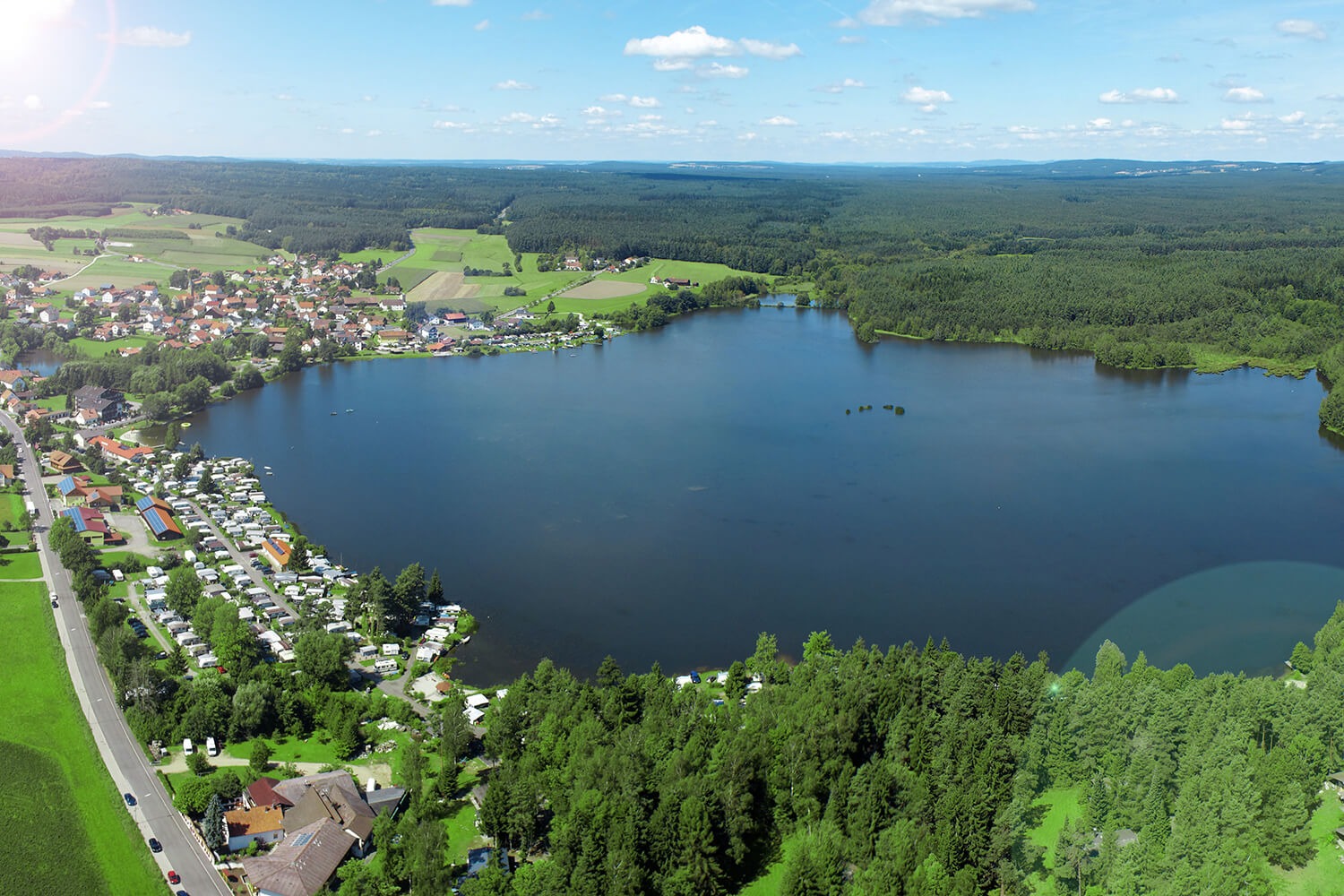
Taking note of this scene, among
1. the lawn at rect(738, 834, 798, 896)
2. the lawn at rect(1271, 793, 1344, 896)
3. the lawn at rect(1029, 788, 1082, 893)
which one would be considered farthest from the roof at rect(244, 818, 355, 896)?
the lawn at rect(1271, 793, 1344, 896)

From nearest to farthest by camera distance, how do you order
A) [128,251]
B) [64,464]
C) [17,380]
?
[64,464] → [17,380] → [128,251]

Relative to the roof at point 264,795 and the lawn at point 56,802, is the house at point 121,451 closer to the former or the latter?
the lawn at point 56,802

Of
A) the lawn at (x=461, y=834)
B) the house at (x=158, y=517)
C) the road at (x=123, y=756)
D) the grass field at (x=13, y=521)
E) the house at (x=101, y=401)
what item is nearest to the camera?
the road at (x=123, y=756)

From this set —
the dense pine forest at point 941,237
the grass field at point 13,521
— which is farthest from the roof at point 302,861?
the dense pine forest at point 941,237

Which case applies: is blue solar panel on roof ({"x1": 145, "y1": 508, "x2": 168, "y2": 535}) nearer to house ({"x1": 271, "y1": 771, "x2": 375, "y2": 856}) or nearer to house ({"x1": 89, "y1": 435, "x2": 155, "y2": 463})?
house ({"x1": 89, "y1": 435, "x2": 155, "y2": 463})

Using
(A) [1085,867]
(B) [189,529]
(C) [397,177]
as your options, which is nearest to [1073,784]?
(A) [1085,867]

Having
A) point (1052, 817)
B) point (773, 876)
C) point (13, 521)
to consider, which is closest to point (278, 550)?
point (13, 521)

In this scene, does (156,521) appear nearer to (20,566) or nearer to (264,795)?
(20,566)
